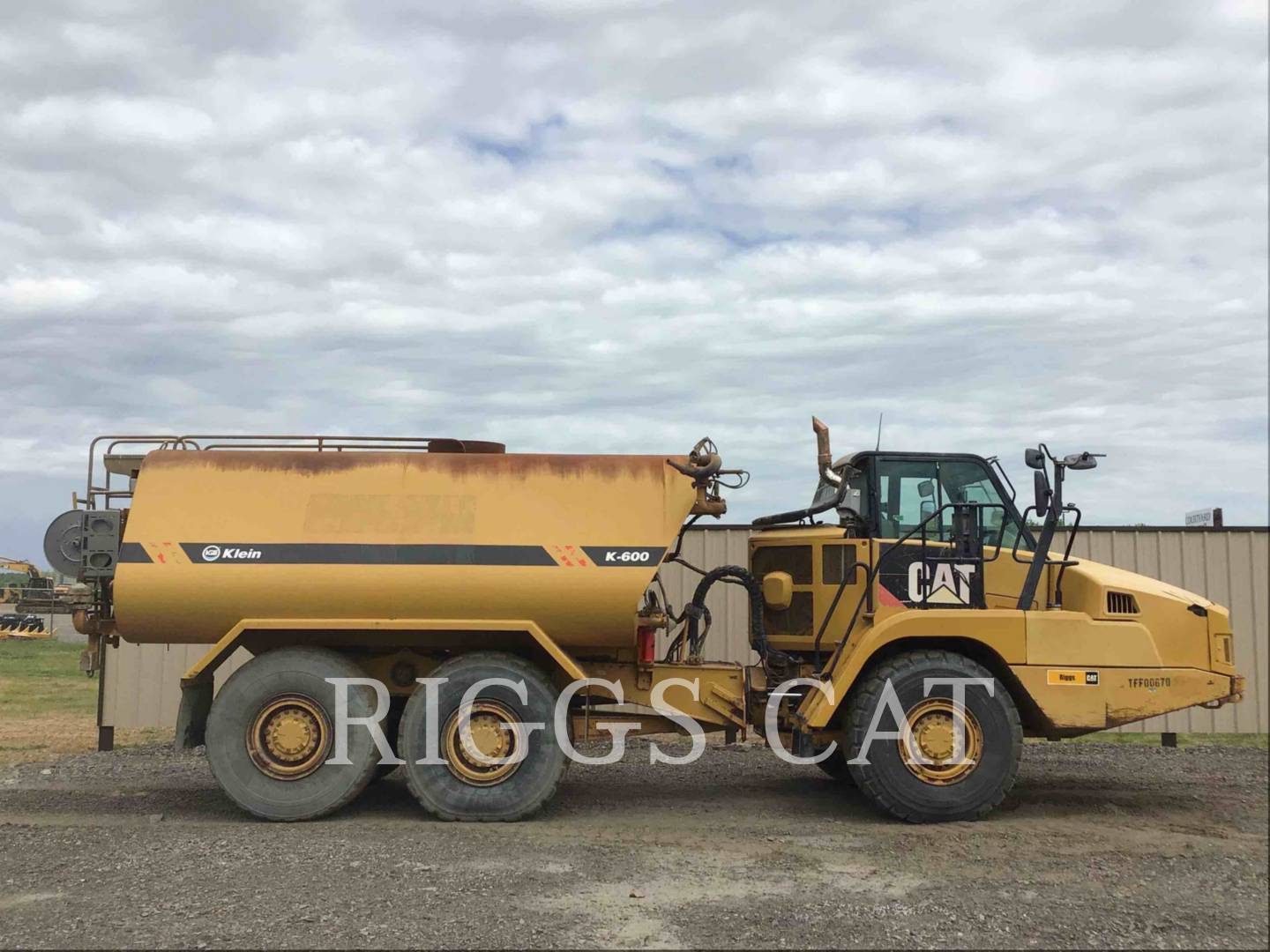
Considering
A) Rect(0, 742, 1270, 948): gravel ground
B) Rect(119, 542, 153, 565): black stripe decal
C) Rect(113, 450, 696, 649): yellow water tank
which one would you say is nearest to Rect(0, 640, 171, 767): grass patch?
Rect(0, 742, 1270, 948): gravel ground

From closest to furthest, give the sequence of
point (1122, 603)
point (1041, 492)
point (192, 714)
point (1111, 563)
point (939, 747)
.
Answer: point (1041, 492)
point (939, 747)
point (1122, 603)
point (192, 714)
point (1111, 563)

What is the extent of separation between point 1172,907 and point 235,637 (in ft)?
21.3

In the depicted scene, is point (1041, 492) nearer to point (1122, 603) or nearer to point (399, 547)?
point (1122, 603)

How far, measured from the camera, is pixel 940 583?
8.54m

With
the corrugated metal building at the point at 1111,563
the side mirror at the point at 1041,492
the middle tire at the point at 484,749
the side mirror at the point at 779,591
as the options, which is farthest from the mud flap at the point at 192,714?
the side mirror at the point at 1041,492

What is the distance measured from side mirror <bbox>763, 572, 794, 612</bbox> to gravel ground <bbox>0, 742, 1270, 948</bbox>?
1.71 m

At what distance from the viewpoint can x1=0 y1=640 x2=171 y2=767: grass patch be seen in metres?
10.0

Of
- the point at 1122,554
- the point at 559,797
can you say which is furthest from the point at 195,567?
the point at 1122,554

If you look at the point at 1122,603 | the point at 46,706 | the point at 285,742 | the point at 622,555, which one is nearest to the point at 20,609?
the point at 285,742

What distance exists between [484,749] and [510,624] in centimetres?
99

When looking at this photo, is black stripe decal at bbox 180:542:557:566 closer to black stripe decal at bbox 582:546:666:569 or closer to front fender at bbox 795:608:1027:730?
black stripe decal at bbox 582:546:666:569

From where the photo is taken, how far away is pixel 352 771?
26.9 ft

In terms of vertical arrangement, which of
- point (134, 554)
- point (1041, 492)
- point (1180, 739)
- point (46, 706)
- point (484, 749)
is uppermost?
point (1041, 492)

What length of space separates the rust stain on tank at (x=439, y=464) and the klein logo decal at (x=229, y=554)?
65cm
